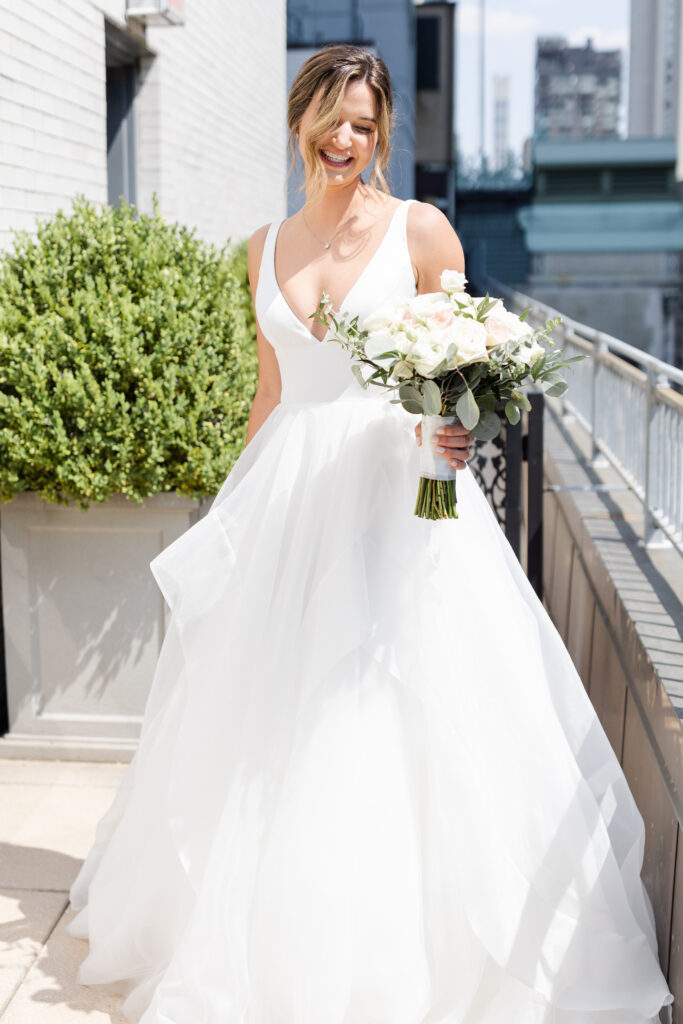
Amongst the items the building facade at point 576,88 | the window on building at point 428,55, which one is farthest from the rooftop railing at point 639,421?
the building facade at point 576,88

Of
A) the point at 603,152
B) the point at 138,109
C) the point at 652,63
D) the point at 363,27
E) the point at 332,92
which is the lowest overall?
the point at 332,92

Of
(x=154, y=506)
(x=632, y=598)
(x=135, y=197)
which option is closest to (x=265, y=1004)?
(x=632, y=598)

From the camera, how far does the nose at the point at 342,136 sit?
2.82 meters

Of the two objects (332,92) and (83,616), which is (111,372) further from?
(332,92)

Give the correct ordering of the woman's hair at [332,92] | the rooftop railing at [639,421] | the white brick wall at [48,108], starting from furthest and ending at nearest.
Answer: the white brick wall at [48,108] → the rooftop railing at [639,421] → the woman's hair at [332,92]

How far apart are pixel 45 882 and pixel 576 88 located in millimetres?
148640

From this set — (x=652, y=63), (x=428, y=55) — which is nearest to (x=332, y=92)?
(x=428, y=55)

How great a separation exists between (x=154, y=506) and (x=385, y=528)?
5.86ft

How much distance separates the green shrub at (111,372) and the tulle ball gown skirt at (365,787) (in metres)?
1.26

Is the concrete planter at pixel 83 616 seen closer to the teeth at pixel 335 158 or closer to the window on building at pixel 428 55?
the teeth at pixel 335 158

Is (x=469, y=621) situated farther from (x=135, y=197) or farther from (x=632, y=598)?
(x=135, y=197)

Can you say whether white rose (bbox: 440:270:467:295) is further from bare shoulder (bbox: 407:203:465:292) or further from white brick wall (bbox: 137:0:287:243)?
white brick wall (bbox: 137:0:287:243)

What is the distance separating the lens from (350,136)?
9.29 feet

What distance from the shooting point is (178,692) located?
3000 mm
